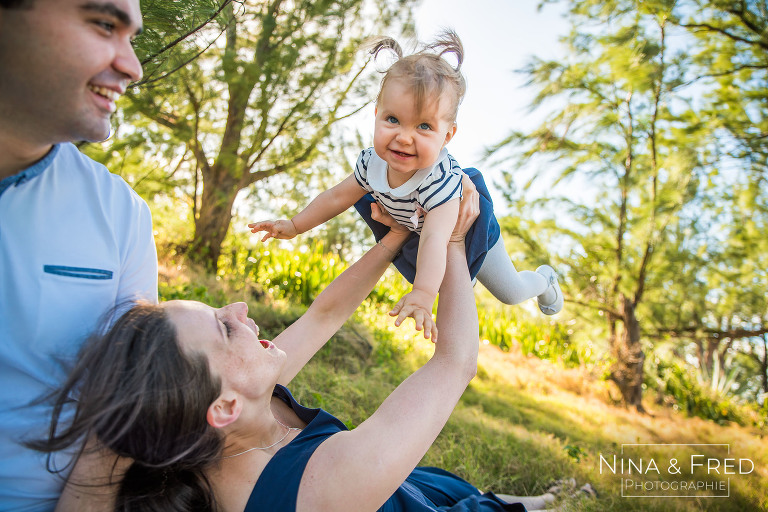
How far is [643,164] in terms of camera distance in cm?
670

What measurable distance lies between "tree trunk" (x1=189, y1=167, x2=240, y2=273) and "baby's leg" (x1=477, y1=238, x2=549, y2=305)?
443 centimetres

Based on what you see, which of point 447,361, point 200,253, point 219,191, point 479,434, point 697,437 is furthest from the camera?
point 200,253

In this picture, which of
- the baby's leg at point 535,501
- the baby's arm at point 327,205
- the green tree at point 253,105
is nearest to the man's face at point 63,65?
the baby's arm at point 327,205

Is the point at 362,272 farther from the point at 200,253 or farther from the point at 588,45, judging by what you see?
the point at 588,45

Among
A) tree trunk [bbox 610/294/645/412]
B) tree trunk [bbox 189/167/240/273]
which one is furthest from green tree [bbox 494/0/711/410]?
tree trunk [bbox 189/167/240/273]

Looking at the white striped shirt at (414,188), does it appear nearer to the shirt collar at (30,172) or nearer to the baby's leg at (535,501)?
the shirt collar at (30,172)

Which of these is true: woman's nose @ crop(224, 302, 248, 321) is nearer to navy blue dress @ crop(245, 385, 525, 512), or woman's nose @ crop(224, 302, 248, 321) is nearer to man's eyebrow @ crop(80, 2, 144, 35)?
navy blue dress @ crop(245, 385, 525, 512)

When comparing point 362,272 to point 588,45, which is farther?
point 588,45

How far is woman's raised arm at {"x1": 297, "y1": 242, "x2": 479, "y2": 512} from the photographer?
1272 millimetres

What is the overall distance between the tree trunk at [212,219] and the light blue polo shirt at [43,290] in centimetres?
492

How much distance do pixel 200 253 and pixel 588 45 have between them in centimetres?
563

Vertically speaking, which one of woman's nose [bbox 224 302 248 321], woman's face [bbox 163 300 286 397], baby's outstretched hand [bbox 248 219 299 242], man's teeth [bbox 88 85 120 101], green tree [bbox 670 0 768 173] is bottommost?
woman's face [bbox 163 300 286 397]

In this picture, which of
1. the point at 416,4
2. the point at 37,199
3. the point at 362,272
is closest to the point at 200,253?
the point at 416,4

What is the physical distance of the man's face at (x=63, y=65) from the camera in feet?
3.60
